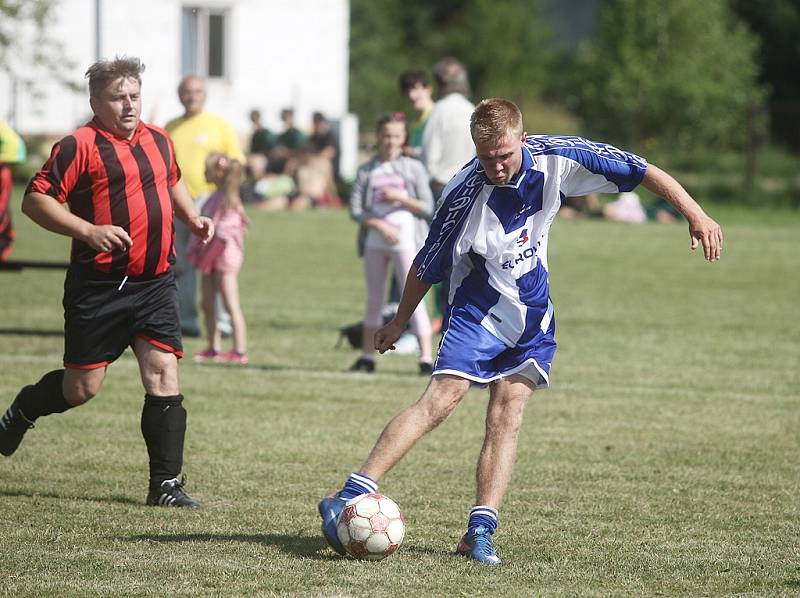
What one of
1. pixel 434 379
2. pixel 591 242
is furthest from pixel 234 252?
pixel 591 242

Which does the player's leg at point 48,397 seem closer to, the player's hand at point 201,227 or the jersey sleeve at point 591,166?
the player's hand at point 201,227

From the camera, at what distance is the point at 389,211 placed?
10.1 m

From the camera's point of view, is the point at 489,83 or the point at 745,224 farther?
the point at 489,83

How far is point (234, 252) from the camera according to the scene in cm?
1064

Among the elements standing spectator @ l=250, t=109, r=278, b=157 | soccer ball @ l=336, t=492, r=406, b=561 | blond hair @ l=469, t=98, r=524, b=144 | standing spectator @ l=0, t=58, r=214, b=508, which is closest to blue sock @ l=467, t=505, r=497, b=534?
soccer ball @ l=336, t=492, r=406, b=561

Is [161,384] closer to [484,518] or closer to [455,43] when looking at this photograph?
[484,518]

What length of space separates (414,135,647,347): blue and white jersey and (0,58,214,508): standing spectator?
1431 mm

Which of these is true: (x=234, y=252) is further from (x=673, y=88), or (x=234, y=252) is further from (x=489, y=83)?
(x=489, y=83)

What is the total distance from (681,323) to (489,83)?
45.8 meters

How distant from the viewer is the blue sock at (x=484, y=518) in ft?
17.3

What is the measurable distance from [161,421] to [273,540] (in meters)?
1.03

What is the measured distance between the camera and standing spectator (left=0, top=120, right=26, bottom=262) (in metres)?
10.9

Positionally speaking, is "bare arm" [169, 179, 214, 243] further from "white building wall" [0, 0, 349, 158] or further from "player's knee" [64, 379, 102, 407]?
"white building wall" [0, 0, 349, 158]

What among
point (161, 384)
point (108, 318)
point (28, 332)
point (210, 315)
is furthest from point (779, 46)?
point (108, 318)
